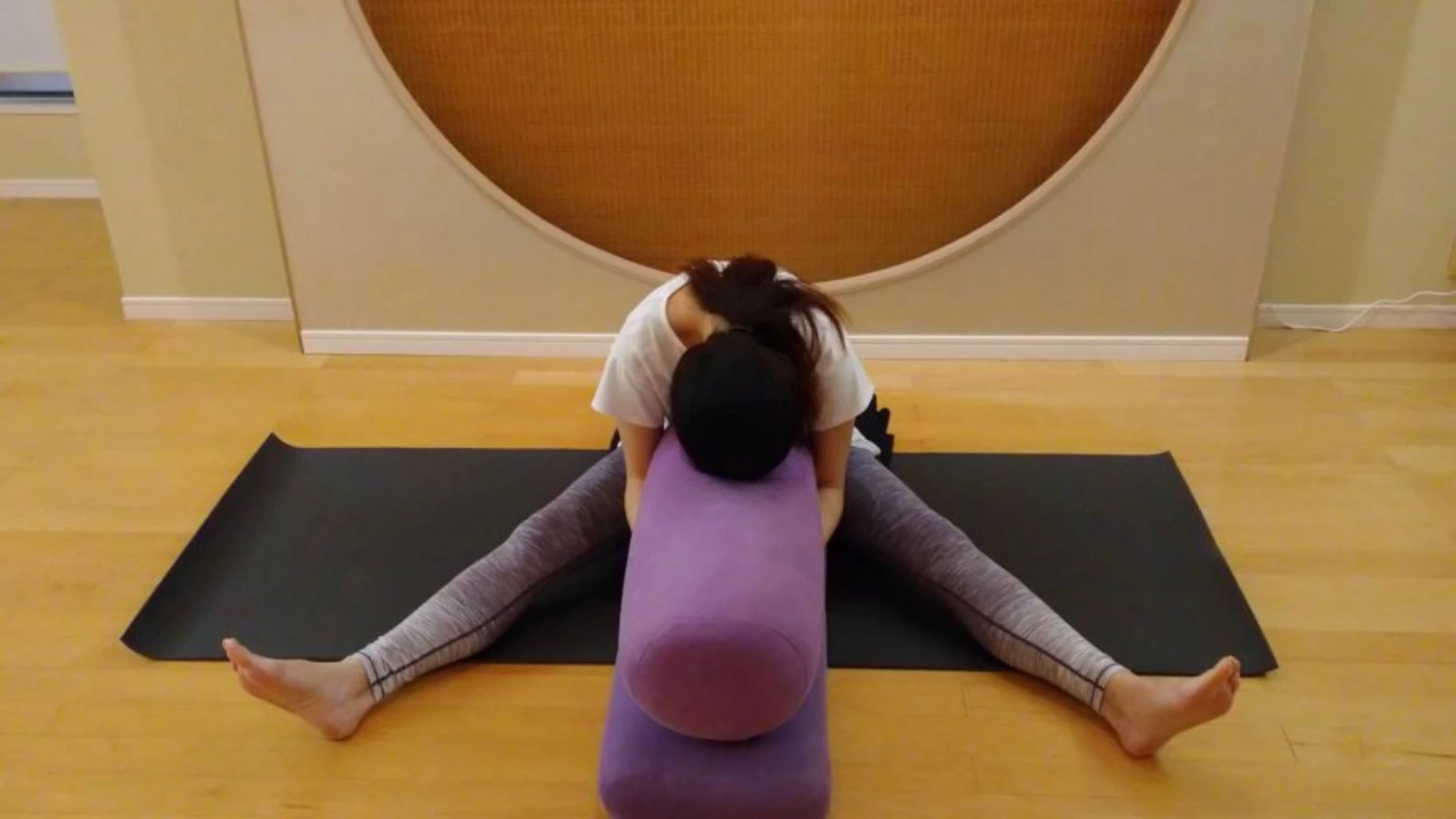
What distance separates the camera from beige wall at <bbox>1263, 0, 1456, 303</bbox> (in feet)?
8.00

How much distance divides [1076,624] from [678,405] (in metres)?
0.76

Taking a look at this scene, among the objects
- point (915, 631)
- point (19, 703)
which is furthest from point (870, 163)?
point (19, 703)

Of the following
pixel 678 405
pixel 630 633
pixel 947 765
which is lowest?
pixel 947 765

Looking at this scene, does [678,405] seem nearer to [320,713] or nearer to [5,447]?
[320,713]

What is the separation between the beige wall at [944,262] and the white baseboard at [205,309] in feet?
0.80

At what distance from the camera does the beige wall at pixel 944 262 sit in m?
2.34

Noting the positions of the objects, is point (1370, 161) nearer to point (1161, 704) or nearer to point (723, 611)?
point (1161, 704)

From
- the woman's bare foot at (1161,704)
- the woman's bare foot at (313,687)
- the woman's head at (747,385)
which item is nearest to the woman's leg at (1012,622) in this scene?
Result: the woman's bare foot at (1161,704)

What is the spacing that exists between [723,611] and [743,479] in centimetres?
22

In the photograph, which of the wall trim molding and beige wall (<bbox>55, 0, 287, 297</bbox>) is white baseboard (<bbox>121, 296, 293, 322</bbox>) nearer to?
beige wall (<bbox>55, 0, 287, 297</bbox>)

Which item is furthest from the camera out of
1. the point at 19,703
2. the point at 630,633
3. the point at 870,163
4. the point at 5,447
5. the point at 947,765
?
the point at 870,163

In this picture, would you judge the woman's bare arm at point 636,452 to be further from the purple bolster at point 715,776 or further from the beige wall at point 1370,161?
the beige wall at point 1370,161

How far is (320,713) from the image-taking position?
1.55 m

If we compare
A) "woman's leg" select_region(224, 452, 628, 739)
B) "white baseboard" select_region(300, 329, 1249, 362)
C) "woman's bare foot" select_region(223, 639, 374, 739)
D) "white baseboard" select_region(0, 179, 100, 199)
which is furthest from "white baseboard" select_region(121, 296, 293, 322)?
"woman's bare foot" select_region(223, 639, 374, 739)
